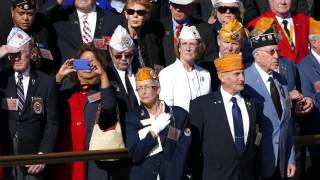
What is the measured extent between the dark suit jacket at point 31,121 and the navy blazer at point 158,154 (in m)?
0.75

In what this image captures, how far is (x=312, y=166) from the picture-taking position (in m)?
9.27

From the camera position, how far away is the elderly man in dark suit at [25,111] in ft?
26.4

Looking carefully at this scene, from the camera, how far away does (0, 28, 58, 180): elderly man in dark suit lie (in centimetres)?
805

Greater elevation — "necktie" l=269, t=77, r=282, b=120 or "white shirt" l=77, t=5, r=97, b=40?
"white shirt" l=77, t=5, r=97, b=40

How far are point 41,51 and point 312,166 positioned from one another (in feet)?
9.30

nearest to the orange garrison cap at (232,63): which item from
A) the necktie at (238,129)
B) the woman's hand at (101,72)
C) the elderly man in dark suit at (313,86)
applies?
the necktie at (238,129)

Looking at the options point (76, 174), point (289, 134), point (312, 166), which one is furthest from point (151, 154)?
point (312, 166)

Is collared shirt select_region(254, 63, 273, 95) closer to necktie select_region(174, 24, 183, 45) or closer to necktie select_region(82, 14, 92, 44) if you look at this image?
necktie select_region(174, 24, 183, 45)

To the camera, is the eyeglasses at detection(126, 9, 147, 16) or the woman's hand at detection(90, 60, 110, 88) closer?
the woman's hand at detection(90, 60, 110, 88)

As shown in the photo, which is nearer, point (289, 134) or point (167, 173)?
point (167, 173)

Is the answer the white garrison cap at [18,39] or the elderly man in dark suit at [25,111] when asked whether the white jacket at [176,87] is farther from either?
the white garrison cap at [18,39]

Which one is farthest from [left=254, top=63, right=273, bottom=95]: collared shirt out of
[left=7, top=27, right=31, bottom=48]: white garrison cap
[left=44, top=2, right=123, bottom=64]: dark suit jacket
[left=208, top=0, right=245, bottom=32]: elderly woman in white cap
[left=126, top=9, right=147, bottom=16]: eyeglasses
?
[left=7, top=27, right=31, bottom=48]: white garrison cap

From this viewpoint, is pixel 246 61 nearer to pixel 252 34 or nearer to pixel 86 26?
pixel 252 34

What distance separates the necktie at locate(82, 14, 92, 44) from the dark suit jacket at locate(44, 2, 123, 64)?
0.14 ft
